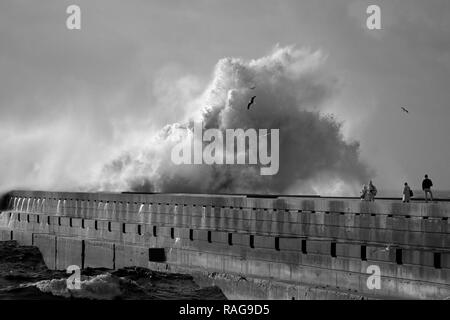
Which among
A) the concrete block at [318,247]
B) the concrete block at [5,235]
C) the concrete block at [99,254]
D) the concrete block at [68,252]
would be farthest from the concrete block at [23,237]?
the concrete block at [318,247]


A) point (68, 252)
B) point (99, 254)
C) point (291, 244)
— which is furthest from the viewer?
point (68, 252)

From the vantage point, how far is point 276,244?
1922 centimetres

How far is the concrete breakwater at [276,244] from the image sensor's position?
51.7 feet

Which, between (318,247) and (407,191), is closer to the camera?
(318,247)

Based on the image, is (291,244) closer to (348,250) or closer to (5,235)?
(348,250)

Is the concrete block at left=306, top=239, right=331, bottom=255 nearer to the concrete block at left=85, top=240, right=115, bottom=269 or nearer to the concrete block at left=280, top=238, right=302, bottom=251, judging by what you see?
the concrete block at left=280, top=238, right=302, bottom=251

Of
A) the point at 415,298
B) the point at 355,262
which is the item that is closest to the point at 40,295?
the point at 355,262

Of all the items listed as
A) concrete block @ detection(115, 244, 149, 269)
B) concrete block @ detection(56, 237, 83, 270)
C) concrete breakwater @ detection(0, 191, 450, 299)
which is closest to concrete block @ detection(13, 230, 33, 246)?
concrete breakwater @ detection(0, 191, 450, 299)

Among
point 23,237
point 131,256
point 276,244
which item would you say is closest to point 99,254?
point 131,256

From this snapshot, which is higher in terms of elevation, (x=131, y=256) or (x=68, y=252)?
(x=131, y=256)

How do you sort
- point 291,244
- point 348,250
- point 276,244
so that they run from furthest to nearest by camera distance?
point 276,244 → point 291,244 → point 348,250

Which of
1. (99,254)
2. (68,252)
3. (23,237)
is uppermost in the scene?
(23,237)

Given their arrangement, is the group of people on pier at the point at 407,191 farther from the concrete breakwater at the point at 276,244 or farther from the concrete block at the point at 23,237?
the concrete block at the point at 23,237

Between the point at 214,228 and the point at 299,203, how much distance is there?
14.0ft
